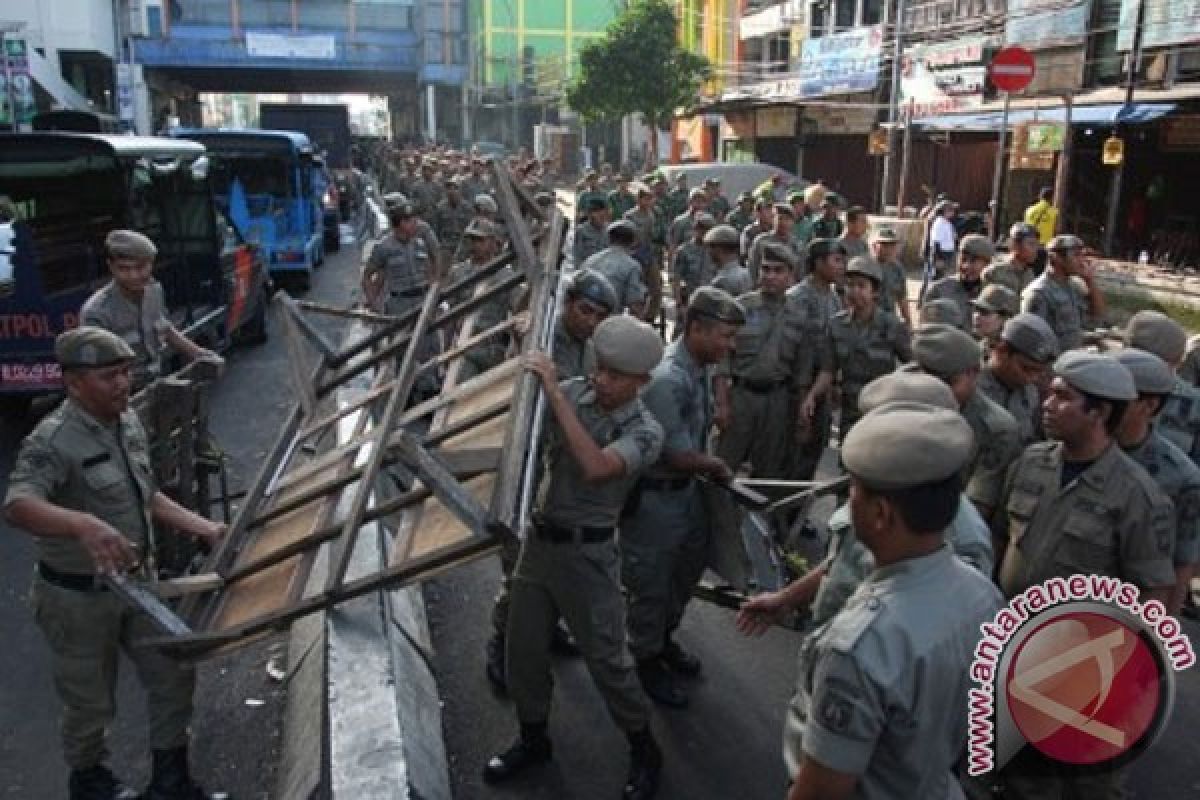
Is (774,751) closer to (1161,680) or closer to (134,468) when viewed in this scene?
(1161,680)

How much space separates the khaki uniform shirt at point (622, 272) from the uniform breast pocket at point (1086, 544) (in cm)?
514

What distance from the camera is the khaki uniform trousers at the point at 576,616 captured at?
373 cm

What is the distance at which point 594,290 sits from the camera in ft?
14.6

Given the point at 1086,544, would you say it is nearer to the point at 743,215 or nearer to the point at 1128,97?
the point at 743,215

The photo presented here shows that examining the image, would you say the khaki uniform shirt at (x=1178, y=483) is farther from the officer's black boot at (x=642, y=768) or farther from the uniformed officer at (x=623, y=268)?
the uniformed officer at (x=623, y=268)

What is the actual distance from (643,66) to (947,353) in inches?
1275

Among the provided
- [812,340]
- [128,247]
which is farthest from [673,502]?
[128,247]

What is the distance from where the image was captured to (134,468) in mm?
3729

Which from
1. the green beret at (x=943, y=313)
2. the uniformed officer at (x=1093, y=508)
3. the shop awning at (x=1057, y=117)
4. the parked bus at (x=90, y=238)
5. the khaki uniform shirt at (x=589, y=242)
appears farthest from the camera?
the shop awning at (x=1057, y=117)

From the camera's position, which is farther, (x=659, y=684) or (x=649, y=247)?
(x=649, y=247)

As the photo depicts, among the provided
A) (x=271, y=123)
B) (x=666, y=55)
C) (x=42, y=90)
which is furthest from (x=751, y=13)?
(x=42, y=90)

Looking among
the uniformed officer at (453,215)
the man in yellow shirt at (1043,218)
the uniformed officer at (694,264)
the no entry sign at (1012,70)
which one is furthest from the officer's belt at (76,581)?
the no entry sign at (1012,70)

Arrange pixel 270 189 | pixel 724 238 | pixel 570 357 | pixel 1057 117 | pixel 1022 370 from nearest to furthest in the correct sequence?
pixel 1022 370, pixel 570 357, pixel 724 238, pixel 270 189, pixel 1057 117

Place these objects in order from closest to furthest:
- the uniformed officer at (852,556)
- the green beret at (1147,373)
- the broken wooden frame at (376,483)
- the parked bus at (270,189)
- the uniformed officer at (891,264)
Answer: the uniformed officer at (852,556) → the broken wooden frame at (376,483) → the green beret at (1147,373) → the uniformed officer at (891,264) → the parked bus at (270,189)
